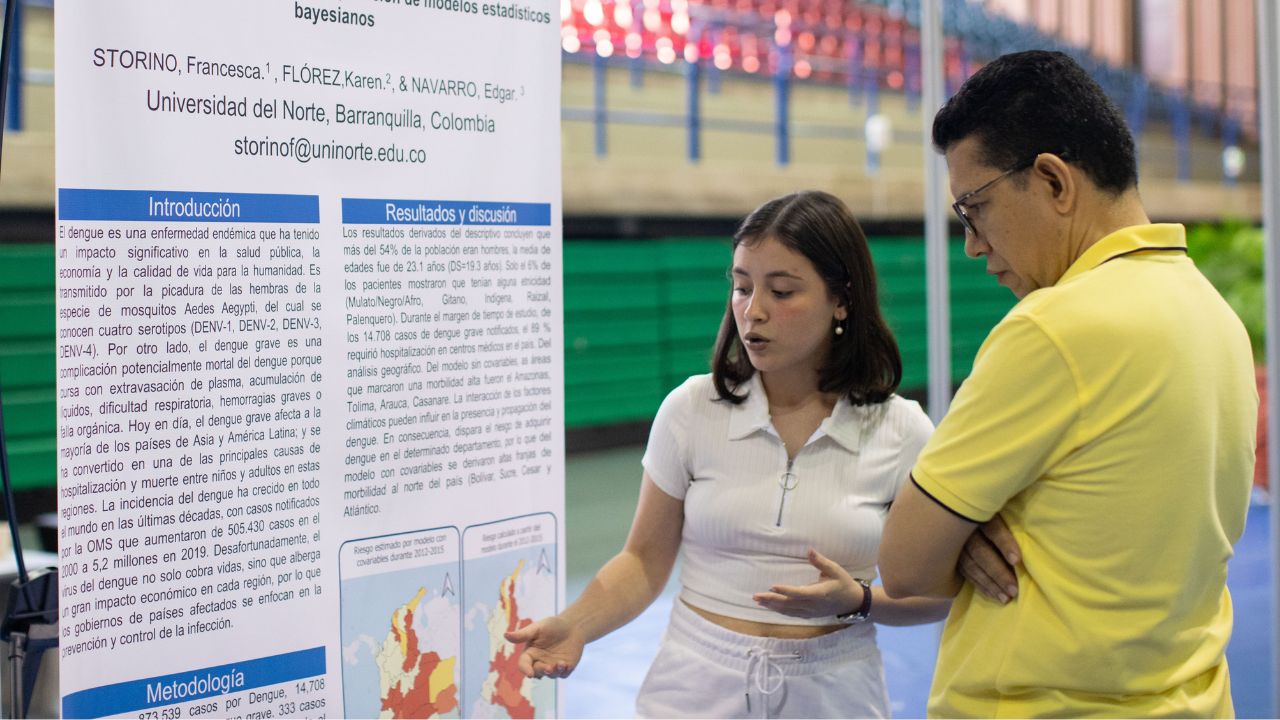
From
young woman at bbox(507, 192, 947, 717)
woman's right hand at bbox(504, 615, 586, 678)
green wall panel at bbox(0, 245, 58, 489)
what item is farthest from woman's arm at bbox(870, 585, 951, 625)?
green wall panel at bbox(0, 245, 58, 489)

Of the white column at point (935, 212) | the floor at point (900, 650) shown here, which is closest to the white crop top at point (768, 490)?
the floor at point (900, 650)

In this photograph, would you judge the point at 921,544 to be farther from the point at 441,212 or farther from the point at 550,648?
the point at 441,212

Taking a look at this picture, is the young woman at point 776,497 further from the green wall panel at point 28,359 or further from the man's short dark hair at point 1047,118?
the green wall panel at point 28,359

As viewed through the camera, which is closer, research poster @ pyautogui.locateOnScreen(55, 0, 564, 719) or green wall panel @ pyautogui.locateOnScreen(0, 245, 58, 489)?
research poster @ pyautogui.locateOnScreen(55, 0, 564, 719)

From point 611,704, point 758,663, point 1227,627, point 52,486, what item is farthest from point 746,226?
point 52,486

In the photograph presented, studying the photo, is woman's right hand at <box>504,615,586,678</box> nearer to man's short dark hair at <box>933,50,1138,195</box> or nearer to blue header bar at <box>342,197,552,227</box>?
blue header bar at <box>342,197,552,227</box>

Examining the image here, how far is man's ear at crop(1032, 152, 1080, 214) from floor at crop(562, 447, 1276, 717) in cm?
198

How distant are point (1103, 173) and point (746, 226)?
0.64 meters

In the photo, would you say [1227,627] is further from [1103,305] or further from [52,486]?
[52,486]

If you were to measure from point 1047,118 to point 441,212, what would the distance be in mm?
1029

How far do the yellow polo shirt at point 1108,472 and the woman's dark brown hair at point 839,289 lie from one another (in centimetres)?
55

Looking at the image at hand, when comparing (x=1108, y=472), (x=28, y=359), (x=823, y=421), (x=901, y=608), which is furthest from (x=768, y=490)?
(x=28, y=359)

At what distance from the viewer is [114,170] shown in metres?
1.54

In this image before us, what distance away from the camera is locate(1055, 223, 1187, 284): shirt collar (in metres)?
1.23
